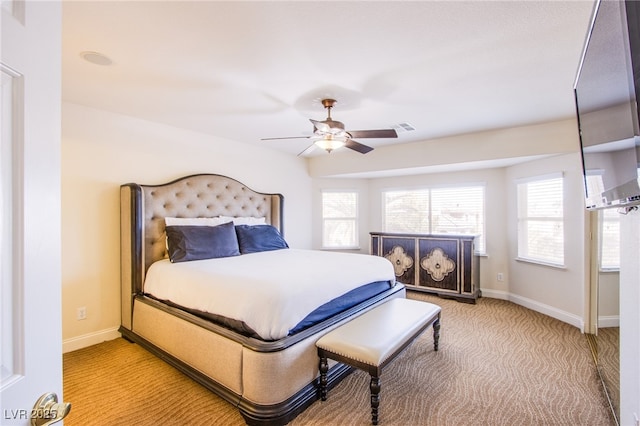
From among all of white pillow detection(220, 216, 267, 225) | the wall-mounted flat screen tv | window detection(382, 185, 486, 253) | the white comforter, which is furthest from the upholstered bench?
window detection(382, 185, 486, 253)

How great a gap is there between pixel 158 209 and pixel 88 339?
4.87 feet

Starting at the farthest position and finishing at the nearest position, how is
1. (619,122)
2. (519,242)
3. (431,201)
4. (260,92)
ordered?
(431,201)
(519,242)
(260,92)
(619,122)

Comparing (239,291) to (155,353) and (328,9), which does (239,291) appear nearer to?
(155,353)

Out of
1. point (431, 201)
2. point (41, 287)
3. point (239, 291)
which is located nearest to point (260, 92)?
point (239, 291)

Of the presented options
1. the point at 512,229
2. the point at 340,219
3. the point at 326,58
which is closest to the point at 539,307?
the point at 512,229

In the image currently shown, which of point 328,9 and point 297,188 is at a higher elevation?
point 328,9

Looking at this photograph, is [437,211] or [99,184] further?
[437,211]

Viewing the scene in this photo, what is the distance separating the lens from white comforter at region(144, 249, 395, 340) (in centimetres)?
195

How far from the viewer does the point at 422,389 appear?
2.25 meters

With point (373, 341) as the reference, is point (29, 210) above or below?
above

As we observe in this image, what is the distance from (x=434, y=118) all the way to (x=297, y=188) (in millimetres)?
2767

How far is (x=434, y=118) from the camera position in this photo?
11.2 ft

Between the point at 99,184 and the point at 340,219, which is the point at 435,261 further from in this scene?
the point at 99,184

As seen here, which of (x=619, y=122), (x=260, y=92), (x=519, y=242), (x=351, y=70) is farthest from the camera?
(x=519, y=242)
